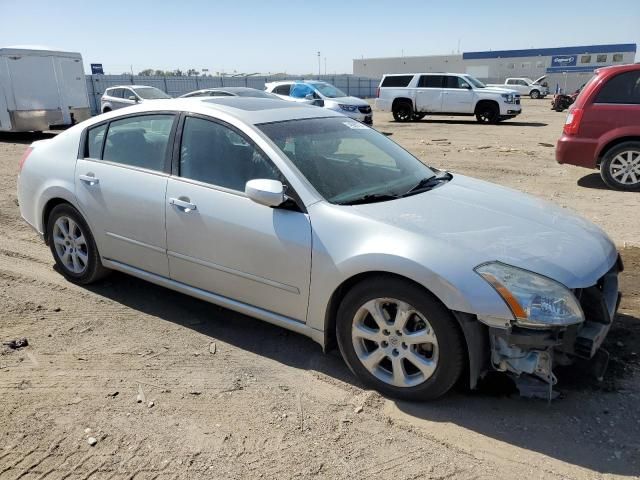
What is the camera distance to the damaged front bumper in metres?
2.66

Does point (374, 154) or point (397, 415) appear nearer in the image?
point (397, 415)

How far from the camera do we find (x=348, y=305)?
3080 millimetres

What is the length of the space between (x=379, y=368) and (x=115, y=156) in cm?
266

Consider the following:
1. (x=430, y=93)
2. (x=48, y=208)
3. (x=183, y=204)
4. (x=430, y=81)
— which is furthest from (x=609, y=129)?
(x=430, y=81)

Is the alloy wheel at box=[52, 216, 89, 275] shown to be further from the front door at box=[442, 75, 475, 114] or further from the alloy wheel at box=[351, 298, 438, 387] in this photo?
the front door at box=[442, 75, 475, 114]

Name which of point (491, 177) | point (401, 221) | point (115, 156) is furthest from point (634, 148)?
point (115, 156)

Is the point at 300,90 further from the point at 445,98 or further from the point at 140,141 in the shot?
the point at 140,141

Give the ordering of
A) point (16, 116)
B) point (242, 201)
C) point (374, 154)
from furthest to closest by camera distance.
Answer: point (16, 116) < point (374, 154) < point (242, 201)

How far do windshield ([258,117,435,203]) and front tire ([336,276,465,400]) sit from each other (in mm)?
688

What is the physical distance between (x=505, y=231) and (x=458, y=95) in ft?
65.7

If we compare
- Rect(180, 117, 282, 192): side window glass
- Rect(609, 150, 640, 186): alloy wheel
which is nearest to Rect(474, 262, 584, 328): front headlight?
Rect(180, 117, 282, 192): side window glass

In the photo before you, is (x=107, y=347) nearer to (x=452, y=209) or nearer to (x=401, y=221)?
(x=401, y=221)

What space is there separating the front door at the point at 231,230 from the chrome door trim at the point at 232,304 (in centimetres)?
4

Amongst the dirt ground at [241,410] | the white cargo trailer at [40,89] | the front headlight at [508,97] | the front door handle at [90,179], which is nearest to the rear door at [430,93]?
the front headlight at [508,97]
